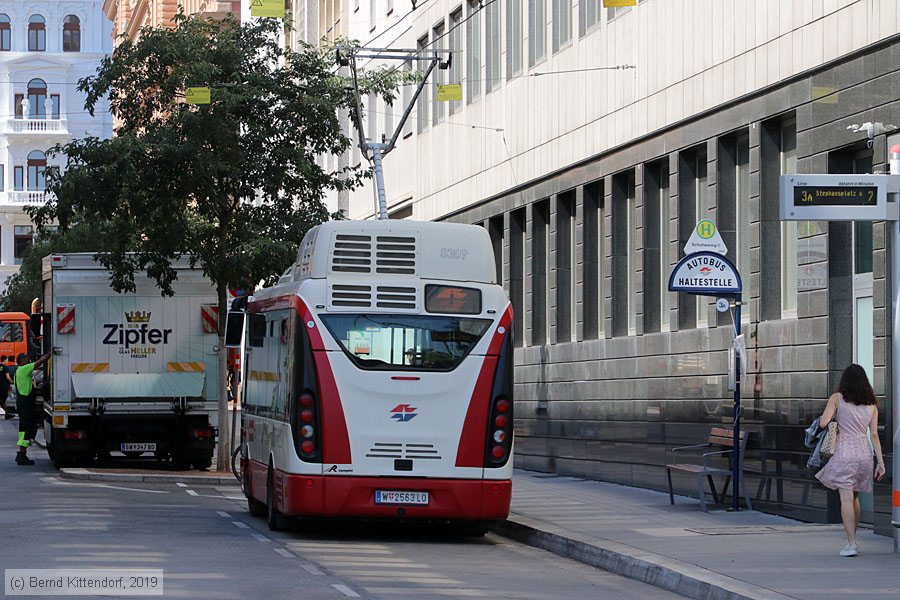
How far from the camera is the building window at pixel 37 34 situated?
120 metres

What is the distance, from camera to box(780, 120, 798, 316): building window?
20.3 m

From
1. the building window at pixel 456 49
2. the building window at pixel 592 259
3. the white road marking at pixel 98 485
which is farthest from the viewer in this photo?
the building window at pixel 456 49

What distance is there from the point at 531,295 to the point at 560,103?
154 inches

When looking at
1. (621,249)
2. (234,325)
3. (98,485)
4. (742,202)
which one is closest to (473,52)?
(621,249)

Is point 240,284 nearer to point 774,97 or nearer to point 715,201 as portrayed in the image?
point 715,201

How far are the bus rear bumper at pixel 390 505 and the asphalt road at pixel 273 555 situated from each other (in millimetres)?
A: 321

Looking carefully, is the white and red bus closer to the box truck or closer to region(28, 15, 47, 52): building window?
the box truck

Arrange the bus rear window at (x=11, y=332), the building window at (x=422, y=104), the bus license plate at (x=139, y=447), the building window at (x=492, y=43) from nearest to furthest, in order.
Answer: the bus license plate at (x=139, y=447) → the building window at (x=492, y=43) → the building window at (x=422, y=104) → the bus rear window at (x=11, y=332)

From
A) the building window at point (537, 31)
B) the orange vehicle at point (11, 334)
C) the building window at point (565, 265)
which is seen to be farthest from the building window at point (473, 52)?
the orange vehicle at point (11, 334)

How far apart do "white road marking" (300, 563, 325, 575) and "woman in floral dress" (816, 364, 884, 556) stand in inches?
172

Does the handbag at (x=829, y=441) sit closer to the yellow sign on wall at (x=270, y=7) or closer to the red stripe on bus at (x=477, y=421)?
the red stripe on bus at (x=477, y=421)

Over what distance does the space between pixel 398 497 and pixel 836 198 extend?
16.9ft

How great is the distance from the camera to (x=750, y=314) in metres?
21.1

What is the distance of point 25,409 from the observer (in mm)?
31938
